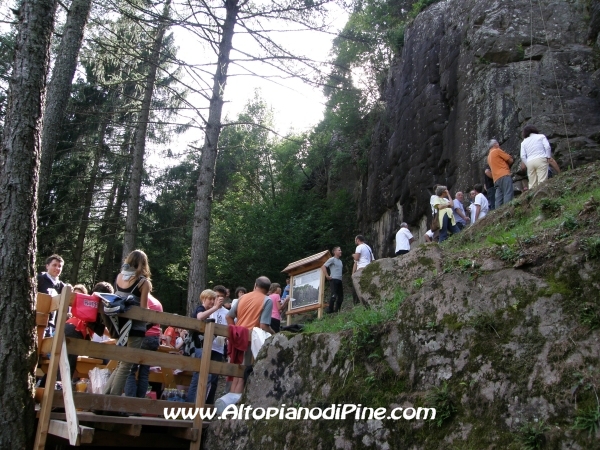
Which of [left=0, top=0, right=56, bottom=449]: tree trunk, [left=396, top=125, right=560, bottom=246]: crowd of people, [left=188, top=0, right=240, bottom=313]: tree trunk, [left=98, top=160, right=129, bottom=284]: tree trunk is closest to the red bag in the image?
[left=0, top=0, right=56, bottom=449]: tree trunk

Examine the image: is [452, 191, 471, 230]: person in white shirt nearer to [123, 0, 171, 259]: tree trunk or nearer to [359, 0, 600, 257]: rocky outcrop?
[359, 0, 600, 257]: rocky outcrop

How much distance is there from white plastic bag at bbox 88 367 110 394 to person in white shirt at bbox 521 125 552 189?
811 centimetres

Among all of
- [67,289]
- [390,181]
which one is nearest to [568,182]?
[67,289]

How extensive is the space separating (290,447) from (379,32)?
2244cm

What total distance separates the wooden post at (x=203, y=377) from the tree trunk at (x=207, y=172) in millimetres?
4480

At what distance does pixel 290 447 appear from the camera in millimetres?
5500

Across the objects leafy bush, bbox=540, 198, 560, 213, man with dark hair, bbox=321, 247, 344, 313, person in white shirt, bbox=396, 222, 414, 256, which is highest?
person in white shirt, bbox=396, 222, 414, 256

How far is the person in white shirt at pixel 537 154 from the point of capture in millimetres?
10602

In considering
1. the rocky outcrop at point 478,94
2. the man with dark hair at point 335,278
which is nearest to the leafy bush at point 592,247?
the man with dark hair at point 335,278

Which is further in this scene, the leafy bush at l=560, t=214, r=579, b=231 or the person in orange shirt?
the person in orange shirt

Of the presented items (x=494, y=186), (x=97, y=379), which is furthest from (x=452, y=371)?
(x=494, y=186)

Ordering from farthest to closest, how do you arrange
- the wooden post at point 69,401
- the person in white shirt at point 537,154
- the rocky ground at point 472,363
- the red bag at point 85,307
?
the person in white shirt at point 537,154 → the red bag at point 85,307 → the wooden post at point 69,401 → the rocky ground at point 472,363

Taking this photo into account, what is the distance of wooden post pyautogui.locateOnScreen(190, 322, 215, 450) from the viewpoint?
6.34 meters

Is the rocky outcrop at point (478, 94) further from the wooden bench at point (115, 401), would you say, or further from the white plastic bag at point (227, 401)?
the wooden bench at point (115, 401)
